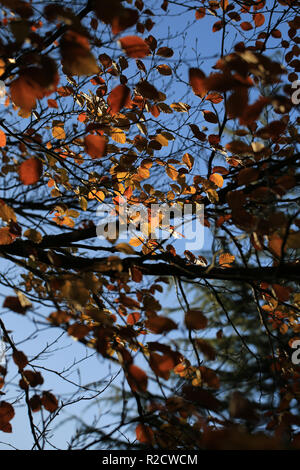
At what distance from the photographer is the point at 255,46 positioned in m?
3.14

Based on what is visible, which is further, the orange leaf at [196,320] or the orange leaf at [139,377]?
the orange leaf at [196,320]

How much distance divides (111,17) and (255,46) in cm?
241

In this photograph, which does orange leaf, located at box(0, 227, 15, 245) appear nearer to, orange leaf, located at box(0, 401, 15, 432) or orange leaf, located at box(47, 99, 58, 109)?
orange leaf, located at box(0, 401, 15, 432)

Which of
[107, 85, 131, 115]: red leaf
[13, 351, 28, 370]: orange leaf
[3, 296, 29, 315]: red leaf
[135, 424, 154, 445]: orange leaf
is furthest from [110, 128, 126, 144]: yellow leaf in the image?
[135, 424, 154, 445]: orange leaf

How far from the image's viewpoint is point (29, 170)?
1.87 meters

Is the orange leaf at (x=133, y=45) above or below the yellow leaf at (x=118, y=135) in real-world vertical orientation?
below

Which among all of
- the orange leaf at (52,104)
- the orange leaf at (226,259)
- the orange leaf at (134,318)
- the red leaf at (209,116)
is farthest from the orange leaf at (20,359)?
the orange leaf at (52,104)

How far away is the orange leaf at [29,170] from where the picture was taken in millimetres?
1850

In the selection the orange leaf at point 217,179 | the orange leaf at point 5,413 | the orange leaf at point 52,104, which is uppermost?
the orange leaf at point 52,104

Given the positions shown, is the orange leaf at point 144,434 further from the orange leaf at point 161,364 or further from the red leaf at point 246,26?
the red leaf at point 246,26

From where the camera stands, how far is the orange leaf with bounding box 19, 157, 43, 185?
1.85 meters

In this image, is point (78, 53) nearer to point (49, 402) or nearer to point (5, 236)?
point (5, 236)

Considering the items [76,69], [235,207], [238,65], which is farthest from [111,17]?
[235,207]
